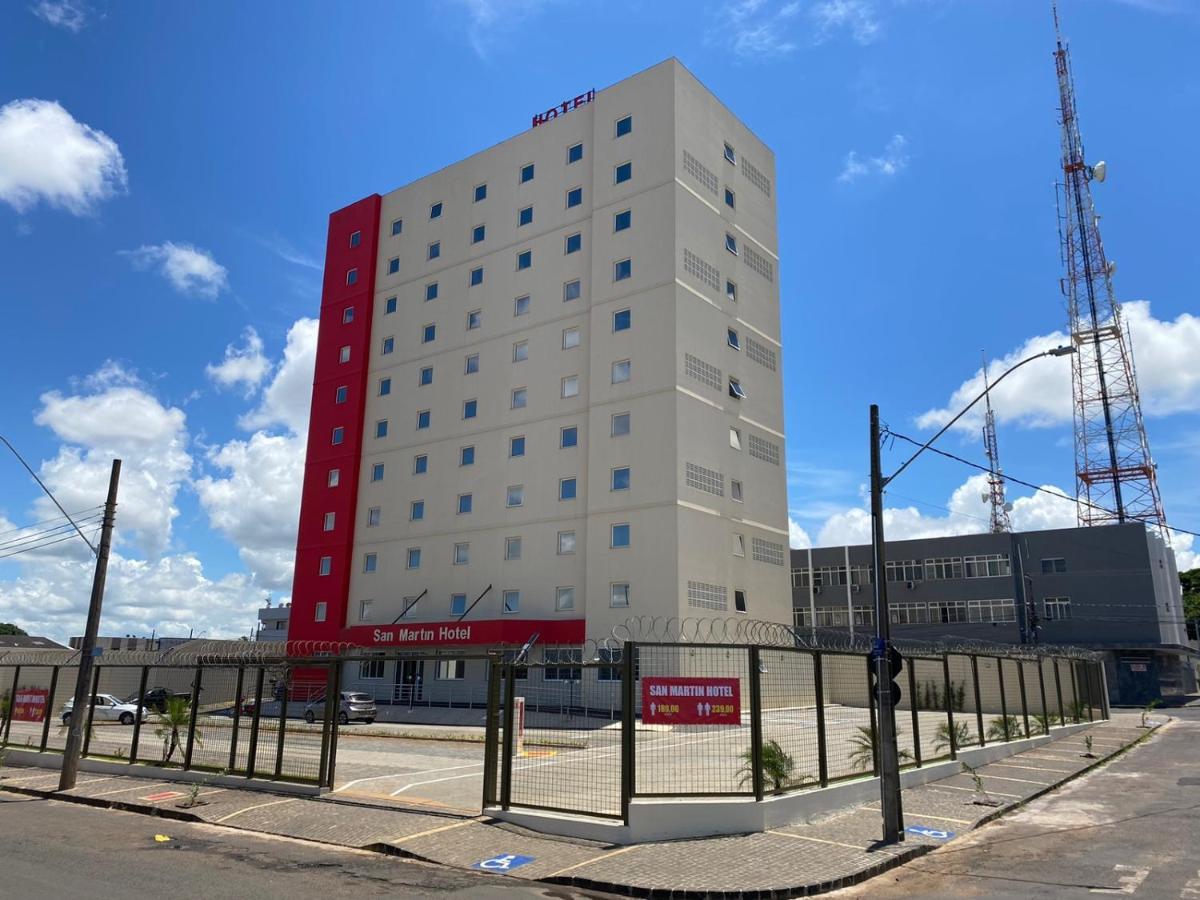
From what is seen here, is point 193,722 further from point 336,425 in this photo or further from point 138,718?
point 336,425

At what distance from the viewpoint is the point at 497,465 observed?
49.5m

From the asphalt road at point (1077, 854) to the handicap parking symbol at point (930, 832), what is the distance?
27cm

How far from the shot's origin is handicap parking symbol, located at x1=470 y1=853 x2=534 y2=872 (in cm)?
1170

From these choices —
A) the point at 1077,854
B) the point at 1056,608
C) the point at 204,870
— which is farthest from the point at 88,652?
the point at 1056,608

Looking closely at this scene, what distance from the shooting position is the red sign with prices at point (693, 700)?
13.2 meters

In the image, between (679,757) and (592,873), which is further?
(679,757)

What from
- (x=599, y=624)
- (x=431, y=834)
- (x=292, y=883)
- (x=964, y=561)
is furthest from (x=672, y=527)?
(x=964, y=561)

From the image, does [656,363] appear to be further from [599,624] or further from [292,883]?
[292,883]

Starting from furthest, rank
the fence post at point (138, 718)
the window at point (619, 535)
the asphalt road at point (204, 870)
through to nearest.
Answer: the window at point (619, 535) → the fence post at point (138, 718) → the asphalt road at point (204, 870)

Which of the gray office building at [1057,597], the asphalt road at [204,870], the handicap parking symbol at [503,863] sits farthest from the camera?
the gray office building at [1057,597]

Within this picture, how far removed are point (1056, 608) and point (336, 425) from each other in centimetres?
5879

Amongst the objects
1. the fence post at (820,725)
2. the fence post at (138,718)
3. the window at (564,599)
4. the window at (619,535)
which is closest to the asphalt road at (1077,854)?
the fence post at (820,725)

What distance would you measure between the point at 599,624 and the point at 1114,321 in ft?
186

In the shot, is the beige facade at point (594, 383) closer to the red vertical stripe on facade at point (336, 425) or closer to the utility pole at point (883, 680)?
the red vertical stripe on facade at point (336, 425)
